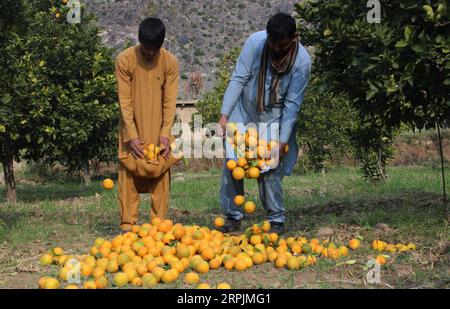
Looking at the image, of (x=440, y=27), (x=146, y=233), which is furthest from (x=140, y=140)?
(x=440, y=27)

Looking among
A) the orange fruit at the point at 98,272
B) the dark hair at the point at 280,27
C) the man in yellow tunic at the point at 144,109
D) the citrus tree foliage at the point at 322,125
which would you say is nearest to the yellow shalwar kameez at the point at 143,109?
the man in yellow tunic at the point at 144,109

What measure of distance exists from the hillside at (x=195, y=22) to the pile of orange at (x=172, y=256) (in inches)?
1889

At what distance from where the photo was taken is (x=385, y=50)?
16.0ft

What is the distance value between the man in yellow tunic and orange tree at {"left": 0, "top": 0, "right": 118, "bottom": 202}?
4867mm

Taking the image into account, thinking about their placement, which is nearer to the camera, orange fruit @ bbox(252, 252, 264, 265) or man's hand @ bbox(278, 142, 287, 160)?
orange fruit @ bbox(252, 252, 264, 265)

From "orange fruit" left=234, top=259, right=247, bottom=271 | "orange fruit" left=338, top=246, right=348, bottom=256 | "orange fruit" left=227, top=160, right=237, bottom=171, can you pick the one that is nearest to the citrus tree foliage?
"orange fruit" left=227, top=160, right=237, bottom=171

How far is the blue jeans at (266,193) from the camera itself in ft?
18.1

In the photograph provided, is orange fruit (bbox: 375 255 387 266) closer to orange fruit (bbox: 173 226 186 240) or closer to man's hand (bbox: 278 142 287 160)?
man's hand (bbox: 278 142 287 160)

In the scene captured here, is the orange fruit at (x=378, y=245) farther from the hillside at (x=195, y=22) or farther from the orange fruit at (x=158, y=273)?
the hillside at (x=195, y=22)

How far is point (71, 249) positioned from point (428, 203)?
170 inches

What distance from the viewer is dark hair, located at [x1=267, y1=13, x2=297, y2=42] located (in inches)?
193

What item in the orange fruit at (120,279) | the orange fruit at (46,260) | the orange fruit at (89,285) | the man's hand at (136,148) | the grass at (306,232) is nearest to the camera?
the orange fruit at (89,285)

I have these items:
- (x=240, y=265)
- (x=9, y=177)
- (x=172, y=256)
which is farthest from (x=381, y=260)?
(x=9, y=177)

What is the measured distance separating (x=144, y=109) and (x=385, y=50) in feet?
7.57
